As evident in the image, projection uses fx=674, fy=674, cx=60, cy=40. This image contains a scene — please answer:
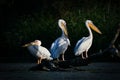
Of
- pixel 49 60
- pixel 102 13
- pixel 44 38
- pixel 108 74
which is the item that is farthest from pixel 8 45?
pixel 108 74

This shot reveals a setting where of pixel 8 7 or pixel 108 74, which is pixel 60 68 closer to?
pixel 108 74

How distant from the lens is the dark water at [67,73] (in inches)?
504

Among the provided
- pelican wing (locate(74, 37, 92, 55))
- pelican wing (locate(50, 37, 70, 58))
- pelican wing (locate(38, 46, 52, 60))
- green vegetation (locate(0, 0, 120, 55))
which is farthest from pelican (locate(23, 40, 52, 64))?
green vegetation (locate(0, 0, 120, 55))

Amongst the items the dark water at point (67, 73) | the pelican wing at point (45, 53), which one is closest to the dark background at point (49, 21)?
the pelican wing at point (45, 53)

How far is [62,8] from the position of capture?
64.7ft

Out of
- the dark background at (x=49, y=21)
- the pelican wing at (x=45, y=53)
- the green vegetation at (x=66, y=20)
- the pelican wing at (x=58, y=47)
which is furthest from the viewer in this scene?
the green vegetation at (x=66, y=20)

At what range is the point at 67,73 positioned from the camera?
45.1 ft

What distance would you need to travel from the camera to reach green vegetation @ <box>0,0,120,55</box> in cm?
1864

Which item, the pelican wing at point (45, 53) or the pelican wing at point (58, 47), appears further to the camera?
the pelican wing at point (58, 47)

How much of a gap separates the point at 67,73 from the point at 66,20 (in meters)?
5.69

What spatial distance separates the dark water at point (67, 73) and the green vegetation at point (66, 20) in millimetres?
3127

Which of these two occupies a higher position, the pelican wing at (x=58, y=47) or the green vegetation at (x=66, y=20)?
the green vegetation at (x=66, y=20)

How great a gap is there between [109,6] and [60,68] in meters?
6.09

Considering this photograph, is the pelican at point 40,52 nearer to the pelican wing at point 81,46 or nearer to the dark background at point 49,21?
the pelican wing at point 81,46
